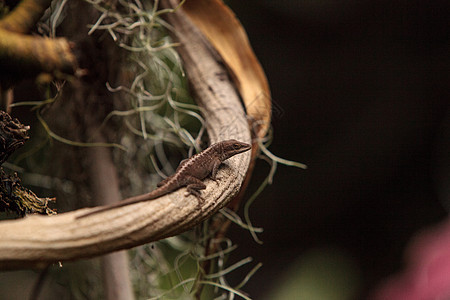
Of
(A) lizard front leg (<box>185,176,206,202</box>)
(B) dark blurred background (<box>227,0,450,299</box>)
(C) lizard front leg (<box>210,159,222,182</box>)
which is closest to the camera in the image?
(A) lizard front leg (<box>185,176,206,202</box>)

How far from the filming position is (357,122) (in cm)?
324

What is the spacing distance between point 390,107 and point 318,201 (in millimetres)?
845

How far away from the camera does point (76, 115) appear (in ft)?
4.50

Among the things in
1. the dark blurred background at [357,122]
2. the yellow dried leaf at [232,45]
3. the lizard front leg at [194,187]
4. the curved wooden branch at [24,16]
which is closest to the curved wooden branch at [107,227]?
the lizard front leg at [194,187]

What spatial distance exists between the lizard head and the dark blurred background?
7.11ft

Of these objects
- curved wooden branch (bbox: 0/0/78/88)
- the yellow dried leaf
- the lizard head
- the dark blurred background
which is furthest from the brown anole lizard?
the dark blurred background

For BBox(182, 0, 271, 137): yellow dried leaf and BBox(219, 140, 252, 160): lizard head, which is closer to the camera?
BBox(219, 140, 252, 160): lizard head

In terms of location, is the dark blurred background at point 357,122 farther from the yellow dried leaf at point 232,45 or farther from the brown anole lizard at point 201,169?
the brown anole lizard at point 201,169

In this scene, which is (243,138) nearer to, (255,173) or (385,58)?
(255,173)

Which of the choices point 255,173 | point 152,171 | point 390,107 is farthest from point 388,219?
point 152,171

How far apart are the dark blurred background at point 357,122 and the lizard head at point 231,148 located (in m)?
2.17

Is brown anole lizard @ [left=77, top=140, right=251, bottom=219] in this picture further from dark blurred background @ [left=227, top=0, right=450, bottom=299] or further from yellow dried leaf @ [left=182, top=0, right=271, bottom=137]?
dark blurred background @ [left=227, top=0, right=450, bottom=299]

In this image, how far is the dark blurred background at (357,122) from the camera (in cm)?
321

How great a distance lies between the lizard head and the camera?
3.11 feet
